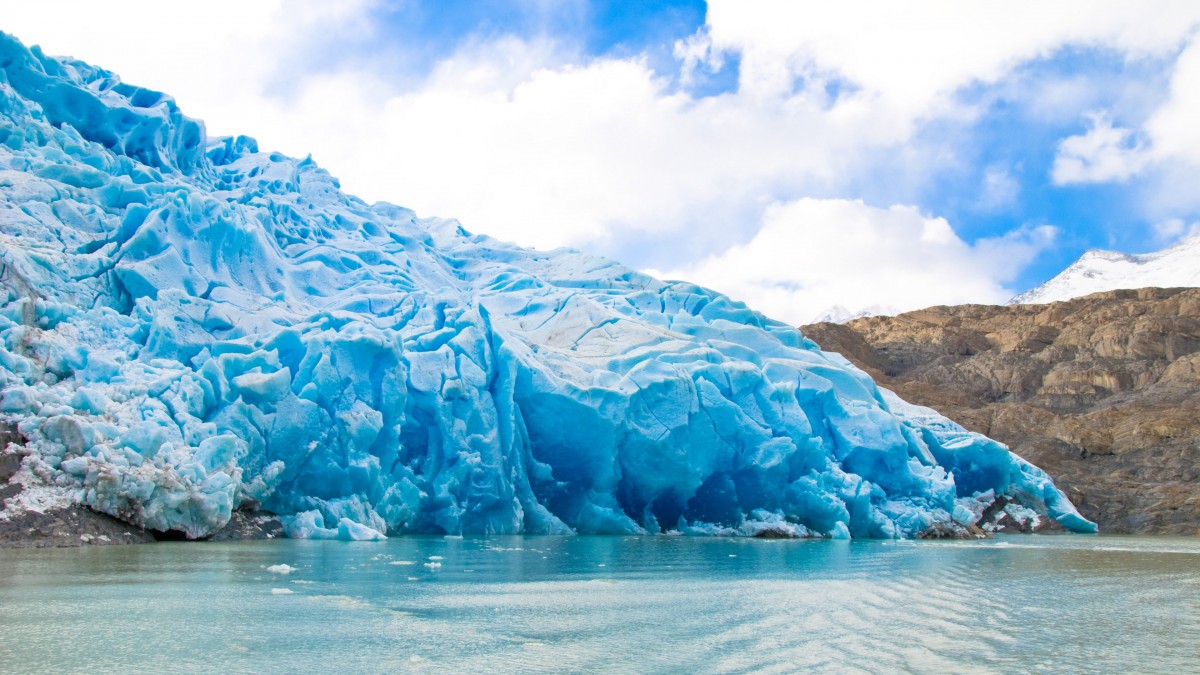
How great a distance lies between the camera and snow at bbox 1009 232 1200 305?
92.6 metres

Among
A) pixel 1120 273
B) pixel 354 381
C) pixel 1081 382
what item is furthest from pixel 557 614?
pixel 1120 273

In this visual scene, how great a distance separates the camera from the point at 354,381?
15531mm

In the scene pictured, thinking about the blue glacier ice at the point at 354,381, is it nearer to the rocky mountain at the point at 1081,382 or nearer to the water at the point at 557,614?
the water at the point at 557,614

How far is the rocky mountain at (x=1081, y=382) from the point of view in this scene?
34.3 m

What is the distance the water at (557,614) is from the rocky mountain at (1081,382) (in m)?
24.1

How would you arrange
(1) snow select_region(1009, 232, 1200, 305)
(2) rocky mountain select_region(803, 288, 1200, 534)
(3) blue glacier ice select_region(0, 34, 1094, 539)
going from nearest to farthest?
A: 1. (3) blue glacier ice select_region(0, 34, 1094, 539)
2. (2) rocky mountain select_region(803, 288, 1200, 534)
3. (1) snow select_region(1009, 232, 1200, 305)

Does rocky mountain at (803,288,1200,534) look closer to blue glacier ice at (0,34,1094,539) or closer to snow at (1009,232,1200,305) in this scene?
blue glacier ice at (0,34,1094,539)

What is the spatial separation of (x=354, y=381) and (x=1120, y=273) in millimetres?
104655

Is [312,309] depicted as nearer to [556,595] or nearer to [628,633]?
[556,595]

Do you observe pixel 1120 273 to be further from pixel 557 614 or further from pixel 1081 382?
pixel 557 614

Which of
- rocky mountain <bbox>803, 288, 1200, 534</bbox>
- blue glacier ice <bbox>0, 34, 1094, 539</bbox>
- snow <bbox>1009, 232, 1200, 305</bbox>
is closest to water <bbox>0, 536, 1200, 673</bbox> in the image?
blue glacier ice <bbox>0, 34, 1094, 539</bbox>

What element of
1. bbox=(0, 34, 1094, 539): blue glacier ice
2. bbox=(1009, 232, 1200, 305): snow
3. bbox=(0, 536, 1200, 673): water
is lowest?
bbox=(0, 536, 1200, 673): water

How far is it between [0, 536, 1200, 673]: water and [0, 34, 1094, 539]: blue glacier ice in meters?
1.93

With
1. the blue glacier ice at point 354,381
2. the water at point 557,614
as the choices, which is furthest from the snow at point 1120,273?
the water at point 557,614
